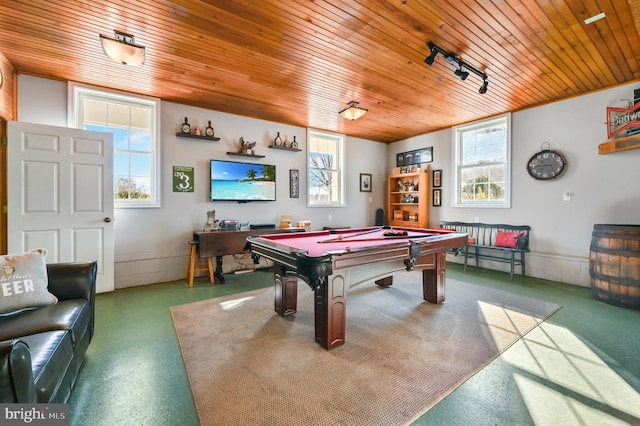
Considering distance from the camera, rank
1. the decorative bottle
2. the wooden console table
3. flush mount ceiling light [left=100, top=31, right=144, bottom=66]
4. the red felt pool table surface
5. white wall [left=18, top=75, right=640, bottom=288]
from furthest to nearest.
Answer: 1. the decorative bottle
2. the wooden console table
3. white wall [left=18, top=75, right=640, bottom=288]
4. flush mount ceiling light [left=100, top=31, right=144, bottom=66]
5. the red felt pool table surface

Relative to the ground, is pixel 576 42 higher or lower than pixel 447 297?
higher

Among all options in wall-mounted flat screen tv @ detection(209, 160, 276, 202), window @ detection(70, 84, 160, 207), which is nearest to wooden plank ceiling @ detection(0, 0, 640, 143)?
window @ detection(70, 84, 160, 207)

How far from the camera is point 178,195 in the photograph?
4125 millimetres

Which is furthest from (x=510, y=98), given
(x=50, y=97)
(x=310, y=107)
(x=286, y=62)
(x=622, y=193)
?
(x=50, y=97)

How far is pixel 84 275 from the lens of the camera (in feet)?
6.43

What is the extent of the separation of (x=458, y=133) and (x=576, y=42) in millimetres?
2692

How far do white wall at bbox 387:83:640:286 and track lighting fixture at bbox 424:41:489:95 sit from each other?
1706 mm

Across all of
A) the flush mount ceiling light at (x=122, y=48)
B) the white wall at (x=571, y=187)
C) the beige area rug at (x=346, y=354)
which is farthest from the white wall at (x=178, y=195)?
the white wall at (x=571, y=187)

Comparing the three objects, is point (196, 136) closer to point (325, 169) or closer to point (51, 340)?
point (325, 169)

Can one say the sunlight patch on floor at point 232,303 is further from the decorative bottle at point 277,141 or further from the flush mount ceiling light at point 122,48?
the decorative bottle at point 277,141

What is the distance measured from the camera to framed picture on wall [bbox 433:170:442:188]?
559 centimetres

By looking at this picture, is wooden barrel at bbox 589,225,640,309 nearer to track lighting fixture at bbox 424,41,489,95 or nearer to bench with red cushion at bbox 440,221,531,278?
bench with red cushion at bbox 440,221,531,278

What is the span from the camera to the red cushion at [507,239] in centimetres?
430

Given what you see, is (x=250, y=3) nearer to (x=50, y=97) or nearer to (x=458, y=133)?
(x=50, y=97)
